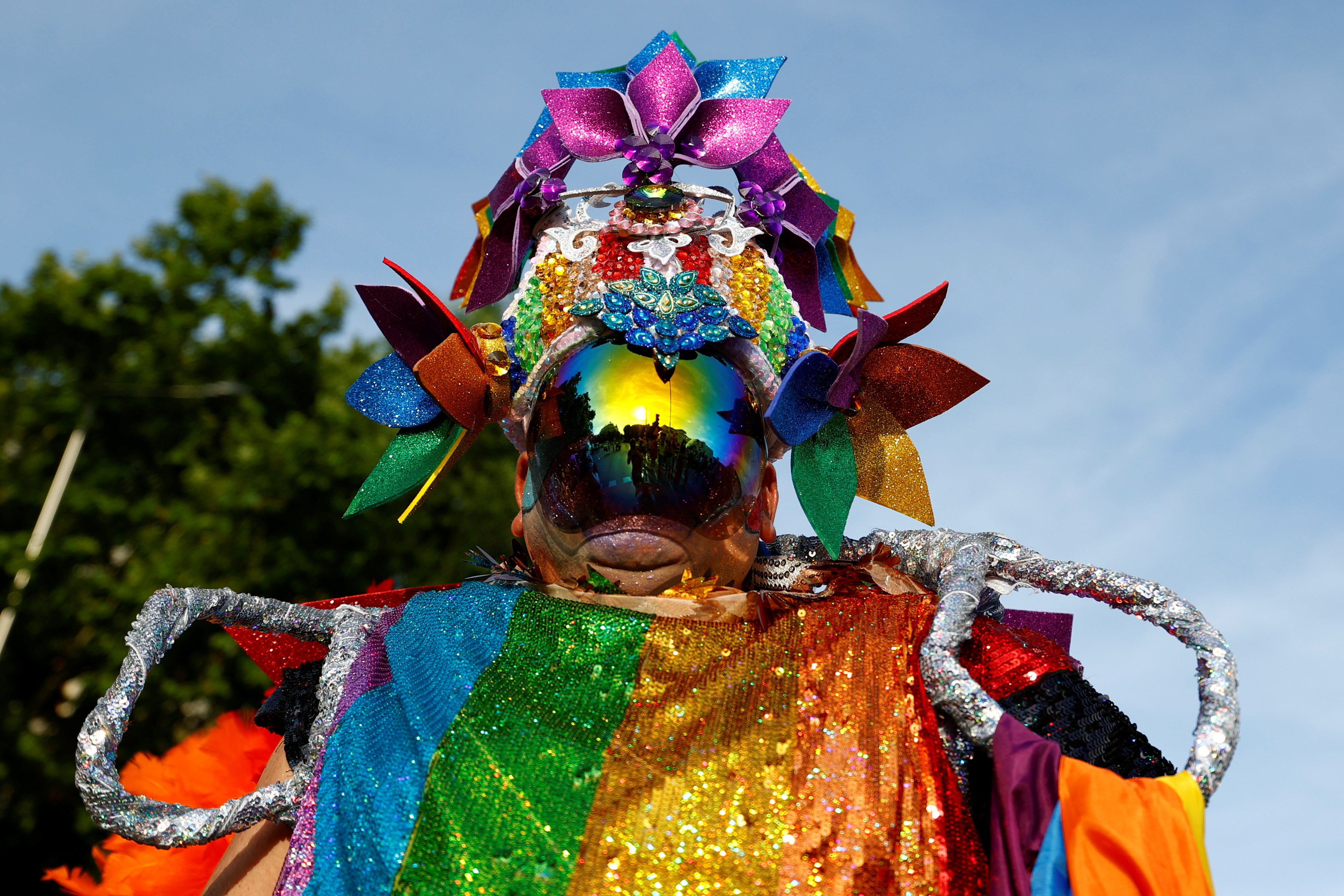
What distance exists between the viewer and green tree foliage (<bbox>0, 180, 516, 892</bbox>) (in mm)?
9172

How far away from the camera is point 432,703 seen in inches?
88.2

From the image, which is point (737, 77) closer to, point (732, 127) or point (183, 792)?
point (732, 127)

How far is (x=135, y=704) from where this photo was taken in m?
2.26

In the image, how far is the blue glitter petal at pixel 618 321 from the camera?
266cm

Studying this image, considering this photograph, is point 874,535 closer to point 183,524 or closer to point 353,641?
point 353,641

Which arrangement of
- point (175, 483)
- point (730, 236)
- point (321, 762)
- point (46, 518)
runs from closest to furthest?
point (321, 762) → point (730, 236) → point (46, 518) → point (175, 483)

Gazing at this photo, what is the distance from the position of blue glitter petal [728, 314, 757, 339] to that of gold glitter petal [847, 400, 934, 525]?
353 mm

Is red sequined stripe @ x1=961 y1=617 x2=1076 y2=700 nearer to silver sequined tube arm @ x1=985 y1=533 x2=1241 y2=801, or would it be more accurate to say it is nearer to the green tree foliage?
silver sequined tube arm @ x1=985 y1=533 x2=1241 y2=801

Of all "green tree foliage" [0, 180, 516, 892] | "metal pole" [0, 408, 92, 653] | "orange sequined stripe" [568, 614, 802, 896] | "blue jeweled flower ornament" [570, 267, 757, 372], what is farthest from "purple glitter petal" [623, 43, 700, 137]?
"metal pole" [0, 408, 92, 653]

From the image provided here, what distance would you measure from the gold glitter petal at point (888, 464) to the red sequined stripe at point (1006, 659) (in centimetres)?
41

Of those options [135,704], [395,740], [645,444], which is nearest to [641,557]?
[645,444]

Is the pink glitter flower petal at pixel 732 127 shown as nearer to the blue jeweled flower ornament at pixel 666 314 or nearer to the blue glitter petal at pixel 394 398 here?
the blue jeweled flower ornament at pixel 666 314

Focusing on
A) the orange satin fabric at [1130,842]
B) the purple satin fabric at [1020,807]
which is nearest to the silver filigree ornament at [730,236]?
the purple satin fabric at [1020,807]

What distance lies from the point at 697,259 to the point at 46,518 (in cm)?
890
